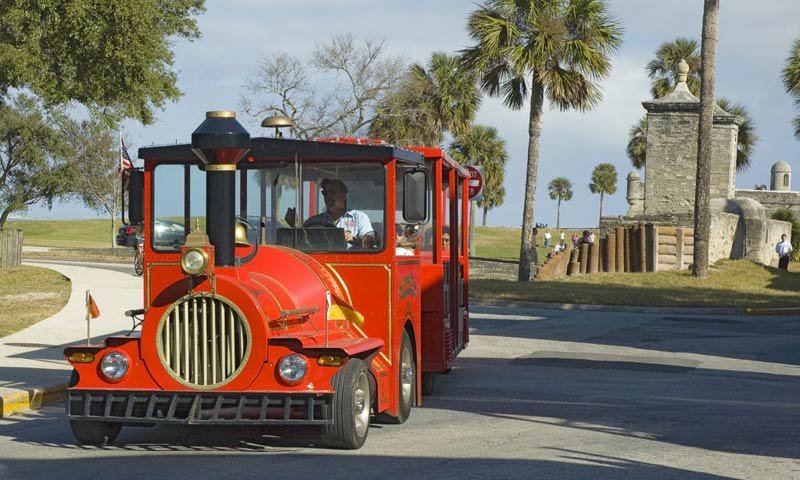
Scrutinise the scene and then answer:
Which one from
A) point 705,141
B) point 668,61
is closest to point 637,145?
point 668,61

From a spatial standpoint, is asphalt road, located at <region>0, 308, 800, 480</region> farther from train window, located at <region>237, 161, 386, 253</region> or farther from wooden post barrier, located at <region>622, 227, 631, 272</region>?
wooden post barrier, located at <region>622, 227, 631, 272</region>

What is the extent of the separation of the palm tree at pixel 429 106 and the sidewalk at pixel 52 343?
23817mm

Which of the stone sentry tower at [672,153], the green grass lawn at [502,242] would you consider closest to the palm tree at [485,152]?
the green grass lawn at [502,242]

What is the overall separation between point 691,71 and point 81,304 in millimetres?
39673

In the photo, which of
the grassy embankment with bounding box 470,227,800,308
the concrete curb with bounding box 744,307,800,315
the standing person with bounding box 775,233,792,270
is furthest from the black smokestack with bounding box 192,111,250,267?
the standing person with bounding box 775,233,792,270

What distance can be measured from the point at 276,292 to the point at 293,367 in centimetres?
67

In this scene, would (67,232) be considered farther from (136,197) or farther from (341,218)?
(341,218)

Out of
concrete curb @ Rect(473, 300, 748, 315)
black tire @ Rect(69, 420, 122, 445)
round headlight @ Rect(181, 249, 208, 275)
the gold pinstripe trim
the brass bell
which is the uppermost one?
the brass bell

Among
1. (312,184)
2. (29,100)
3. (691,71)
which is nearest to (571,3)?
(691,71)

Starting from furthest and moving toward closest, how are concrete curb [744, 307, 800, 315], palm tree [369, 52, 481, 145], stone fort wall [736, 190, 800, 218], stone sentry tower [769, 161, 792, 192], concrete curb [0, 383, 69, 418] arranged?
stone sentry tower [769, 161, 792, 192] < stone fort wall [736, 190, 800, 218] < palm tree [369, 52, 481, 145] < concrete curb [744, 307, 800, 315] < concrete curb [0, 383, 69, 418]

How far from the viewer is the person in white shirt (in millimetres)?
10008

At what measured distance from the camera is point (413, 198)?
9773 mm

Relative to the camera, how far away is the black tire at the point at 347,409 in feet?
27.8

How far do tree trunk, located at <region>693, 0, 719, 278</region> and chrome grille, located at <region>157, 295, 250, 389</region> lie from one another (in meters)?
26.5
